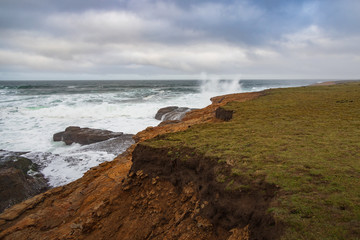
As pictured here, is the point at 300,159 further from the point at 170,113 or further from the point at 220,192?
the point at 170,113

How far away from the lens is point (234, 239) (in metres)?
4.03

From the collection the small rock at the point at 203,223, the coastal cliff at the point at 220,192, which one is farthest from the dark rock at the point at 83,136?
the small rock at the point at 203,223

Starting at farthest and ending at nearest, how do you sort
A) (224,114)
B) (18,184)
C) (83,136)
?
(83,136) < (224,114) < (18,184)

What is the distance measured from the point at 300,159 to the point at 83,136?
16163mm

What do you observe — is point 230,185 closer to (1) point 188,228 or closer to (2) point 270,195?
(2) point 270,195

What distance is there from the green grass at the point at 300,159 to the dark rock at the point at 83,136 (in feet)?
36.3

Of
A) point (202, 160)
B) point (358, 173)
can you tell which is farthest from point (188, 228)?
point (358, 173)

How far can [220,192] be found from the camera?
475cm

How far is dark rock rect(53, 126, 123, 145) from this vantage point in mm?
17484

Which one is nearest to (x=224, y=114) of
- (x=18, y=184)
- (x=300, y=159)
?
(x=300, y=159)

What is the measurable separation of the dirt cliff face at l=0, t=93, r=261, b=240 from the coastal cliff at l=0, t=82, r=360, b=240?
0.03 m

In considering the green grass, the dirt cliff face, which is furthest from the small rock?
the green grass

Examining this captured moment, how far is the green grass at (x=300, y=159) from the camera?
11.3ft

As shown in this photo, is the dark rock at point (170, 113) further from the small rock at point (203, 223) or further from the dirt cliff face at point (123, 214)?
the small rock at point (203, 223)
